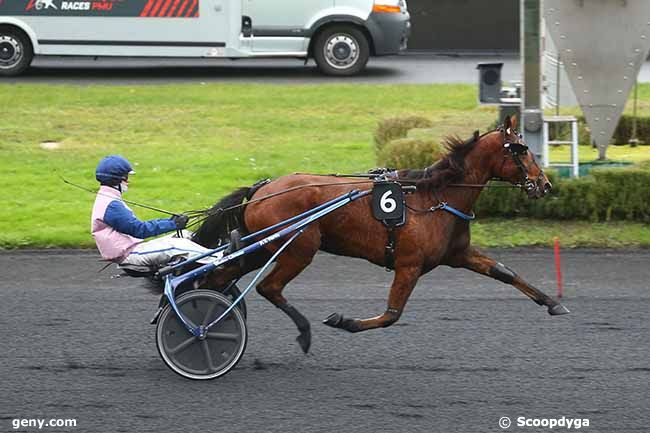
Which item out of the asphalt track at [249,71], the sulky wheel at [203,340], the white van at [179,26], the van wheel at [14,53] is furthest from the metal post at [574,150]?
the van wheel at [14,53]

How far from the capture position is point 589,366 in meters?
6.80

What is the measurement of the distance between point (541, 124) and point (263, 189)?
4.43 metres

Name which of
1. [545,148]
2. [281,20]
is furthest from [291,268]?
[281,20]

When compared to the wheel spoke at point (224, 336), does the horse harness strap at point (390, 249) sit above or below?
above

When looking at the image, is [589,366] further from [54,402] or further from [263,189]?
[54,402]

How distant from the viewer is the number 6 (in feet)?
21.9

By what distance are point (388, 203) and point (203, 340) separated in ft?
4.26

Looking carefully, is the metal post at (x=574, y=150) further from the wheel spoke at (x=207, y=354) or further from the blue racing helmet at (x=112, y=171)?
the blue racing helmet at (x=112, y=171)

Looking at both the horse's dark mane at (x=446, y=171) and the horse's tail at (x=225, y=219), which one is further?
the horse's tail at (x=225, y=219)

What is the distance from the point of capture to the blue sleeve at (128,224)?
258 inches

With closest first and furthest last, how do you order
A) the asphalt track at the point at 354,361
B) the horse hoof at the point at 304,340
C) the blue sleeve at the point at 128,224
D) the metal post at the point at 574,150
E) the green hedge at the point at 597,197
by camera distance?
1. the asphalt track at the point at 354,361
2. the blue sleeve at the point at 128,224
3. the horse hoof at the point at 304,340
4. the green hedge at the point at 597,197
5. the metal post at the point at 574,150

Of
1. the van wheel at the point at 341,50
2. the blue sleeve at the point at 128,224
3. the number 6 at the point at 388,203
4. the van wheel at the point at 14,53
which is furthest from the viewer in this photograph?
the van wheel at the point at 341,50

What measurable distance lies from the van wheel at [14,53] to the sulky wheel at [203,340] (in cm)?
1164

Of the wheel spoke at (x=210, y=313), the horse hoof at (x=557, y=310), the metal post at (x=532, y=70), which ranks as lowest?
the horse hoof at (x=557, y=310)
